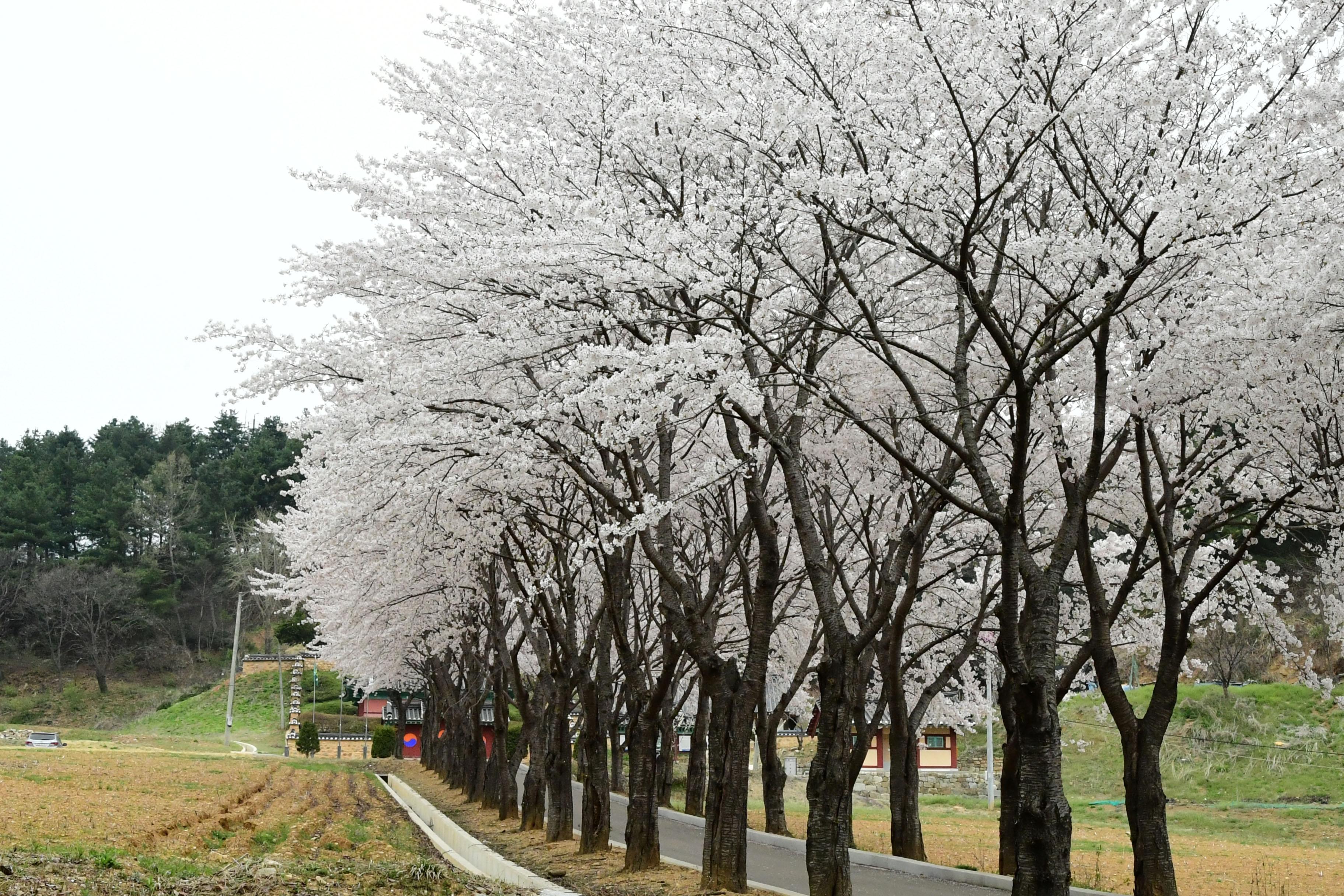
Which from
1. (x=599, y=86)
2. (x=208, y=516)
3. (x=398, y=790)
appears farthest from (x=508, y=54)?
(x=208, y=516)

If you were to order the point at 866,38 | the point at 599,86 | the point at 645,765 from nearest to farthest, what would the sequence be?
1. the point at 866,38
2. the point at 599,86
3. the point at 645,765

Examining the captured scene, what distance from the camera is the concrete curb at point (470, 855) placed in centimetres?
1046

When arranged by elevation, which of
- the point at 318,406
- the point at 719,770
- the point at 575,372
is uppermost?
the point at 318,406

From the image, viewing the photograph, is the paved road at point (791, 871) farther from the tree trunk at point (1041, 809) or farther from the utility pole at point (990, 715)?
the utility pole at point (990, 715)

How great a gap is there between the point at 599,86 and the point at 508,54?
5.58ft

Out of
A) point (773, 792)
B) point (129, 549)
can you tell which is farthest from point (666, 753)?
point (129, 549)

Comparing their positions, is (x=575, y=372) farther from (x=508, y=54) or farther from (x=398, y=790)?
(x=398, y=790)

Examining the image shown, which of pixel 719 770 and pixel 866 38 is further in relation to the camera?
pixel 719 770

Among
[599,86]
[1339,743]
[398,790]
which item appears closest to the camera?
[599,86]

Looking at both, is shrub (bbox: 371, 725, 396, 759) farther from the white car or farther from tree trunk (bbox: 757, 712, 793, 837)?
tree trunk (bbox: 757, 712, 793, 837)

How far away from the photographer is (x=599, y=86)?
40.7 feet

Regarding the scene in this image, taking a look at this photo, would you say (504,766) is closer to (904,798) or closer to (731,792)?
(904,798)

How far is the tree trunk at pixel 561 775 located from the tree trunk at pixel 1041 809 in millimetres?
10521

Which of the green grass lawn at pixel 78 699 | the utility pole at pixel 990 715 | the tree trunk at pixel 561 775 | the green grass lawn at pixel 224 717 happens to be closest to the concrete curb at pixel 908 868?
the tree trunk at pixel 561 775
